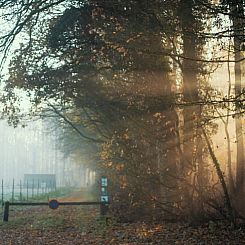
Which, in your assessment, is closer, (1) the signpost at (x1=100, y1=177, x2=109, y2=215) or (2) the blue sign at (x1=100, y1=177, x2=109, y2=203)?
(1) the signpost at (x1=100, y1=177, x2=109, y2=215)

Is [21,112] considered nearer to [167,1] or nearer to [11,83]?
[11,83]

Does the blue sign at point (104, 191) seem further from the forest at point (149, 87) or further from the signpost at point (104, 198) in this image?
the forest at point (149, 87)

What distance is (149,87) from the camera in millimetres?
13797

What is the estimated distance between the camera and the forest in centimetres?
1092

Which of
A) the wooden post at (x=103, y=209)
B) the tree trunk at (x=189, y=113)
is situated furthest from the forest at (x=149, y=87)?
the wooden post at (x=103, y=209)

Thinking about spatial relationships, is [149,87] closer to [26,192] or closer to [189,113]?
[189,113]

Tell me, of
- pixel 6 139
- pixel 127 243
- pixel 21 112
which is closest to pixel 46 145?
pixel 6 139

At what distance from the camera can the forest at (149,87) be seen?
430 inches

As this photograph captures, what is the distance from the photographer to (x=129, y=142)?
14703mm

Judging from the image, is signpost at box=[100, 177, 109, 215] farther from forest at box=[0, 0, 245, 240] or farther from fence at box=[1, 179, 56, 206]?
fence at box=[1, 179, 56, 206]

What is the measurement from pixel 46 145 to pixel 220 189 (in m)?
113

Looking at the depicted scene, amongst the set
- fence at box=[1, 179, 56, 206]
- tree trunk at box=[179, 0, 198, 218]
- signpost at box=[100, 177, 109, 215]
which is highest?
tree trunk at box=[179, 0, 198, 218]

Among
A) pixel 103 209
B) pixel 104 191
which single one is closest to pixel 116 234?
pixel 103 209

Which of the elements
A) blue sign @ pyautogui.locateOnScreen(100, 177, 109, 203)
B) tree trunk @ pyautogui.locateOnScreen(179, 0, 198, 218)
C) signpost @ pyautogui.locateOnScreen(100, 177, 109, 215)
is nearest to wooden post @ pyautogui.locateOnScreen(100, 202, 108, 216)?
signpost @ pyautogui.locateOnScreen(100, 177, 109, 215)
